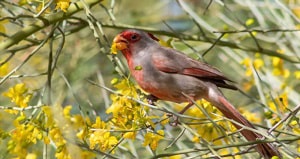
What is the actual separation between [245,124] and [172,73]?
58 centimetres

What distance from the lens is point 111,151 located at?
3.46 metres

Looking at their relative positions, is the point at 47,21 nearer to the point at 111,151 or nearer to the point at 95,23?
the point at 95,23

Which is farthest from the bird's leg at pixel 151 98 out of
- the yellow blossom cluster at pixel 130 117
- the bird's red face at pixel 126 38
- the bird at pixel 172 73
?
the yellow blossom cluster at pixel 130 117

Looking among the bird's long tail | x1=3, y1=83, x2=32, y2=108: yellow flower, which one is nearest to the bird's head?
Answer: the bird's long tail

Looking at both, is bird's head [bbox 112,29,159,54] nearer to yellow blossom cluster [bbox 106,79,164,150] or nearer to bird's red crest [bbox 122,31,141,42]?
bird's red crest [bbox 122,31,141,42]

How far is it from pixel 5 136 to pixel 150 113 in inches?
30.9

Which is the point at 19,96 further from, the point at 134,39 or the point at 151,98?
the point at 134,39

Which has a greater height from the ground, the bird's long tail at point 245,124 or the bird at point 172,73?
the bird at point 172,73

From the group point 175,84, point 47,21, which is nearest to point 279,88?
point 175,84

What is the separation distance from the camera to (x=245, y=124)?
158 inches

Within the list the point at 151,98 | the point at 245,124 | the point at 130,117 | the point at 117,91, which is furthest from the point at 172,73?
the point at 130,117

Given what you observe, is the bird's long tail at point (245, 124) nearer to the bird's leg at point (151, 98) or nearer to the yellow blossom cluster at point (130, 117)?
the bird's leg at point (151, 98)

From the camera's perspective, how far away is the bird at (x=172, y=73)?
4.24 meters

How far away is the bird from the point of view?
4244 millimetres
